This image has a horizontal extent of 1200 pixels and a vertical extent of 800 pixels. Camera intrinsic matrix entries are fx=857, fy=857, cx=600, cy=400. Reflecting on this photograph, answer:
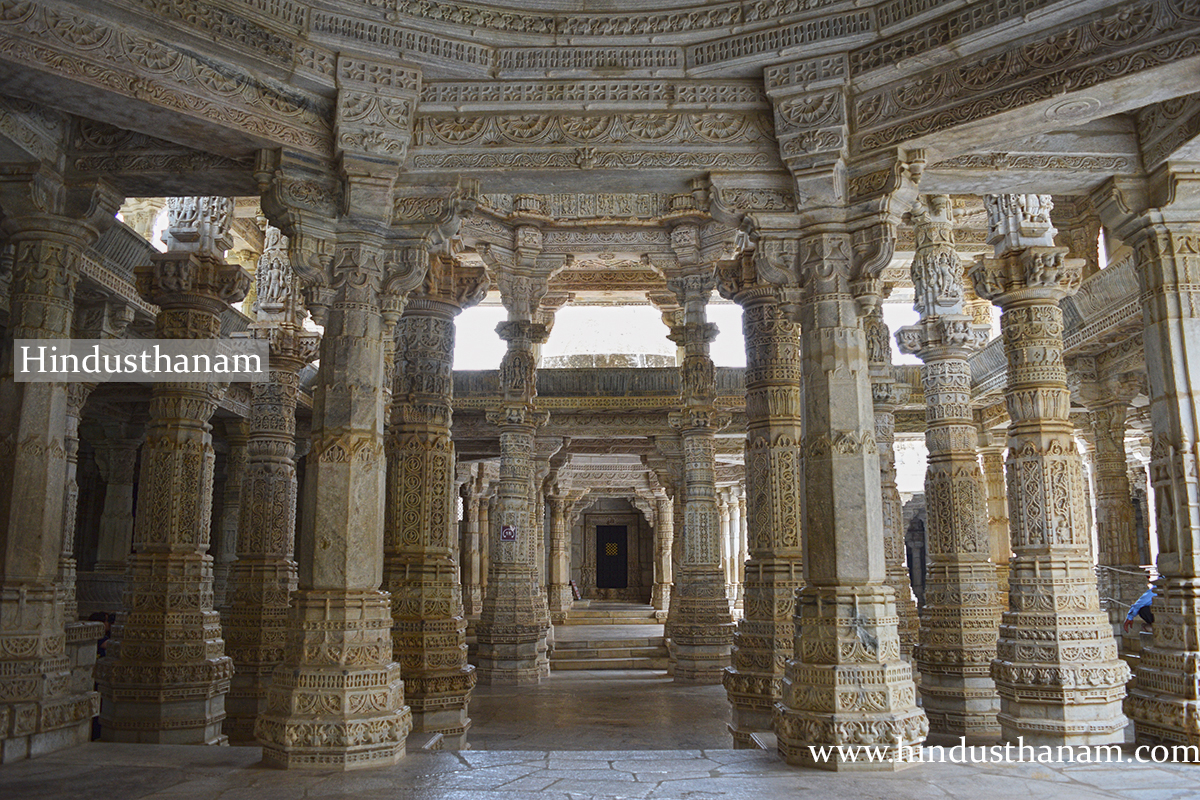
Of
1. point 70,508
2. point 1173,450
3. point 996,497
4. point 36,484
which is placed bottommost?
point 70,508

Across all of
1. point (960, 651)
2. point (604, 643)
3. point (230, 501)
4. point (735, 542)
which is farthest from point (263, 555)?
point (735, 542)

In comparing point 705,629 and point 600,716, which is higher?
point 705,629

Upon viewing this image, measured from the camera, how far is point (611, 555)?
36812 mm

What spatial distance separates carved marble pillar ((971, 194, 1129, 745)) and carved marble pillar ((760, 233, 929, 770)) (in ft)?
5.98

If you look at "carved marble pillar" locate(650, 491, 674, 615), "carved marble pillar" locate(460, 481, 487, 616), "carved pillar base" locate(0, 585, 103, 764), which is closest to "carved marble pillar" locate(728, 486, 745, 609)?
"carved marble pillar" locate(650, 491, 674, 615)

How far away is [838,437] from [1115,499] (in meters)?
10.7

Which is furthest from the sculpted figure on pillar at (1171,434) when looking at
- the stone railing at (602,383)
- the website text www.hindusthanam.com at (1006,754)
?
the stone railing at (602,383)

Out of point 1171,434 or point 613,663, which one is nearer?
point 1171,434

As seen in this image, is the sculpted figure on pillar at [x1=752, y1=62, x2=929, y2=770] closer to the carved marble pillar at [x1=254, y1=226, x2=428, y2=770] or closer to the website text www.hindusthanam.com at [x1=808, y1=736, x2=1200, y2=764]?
the website text www.hindusthanam.com at [x1=808, y1=736, x2=1200, y2=764]

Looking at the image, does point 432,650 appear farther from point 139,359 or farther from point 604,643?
point 604,643

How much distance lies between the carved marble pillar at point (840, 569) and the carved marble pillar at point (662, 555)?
1790cm

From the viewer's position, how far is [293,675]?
17.6ft

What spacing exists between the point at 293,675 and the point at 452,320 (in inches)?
160

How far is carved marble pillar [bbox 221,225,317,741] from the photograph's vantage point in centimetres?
945
